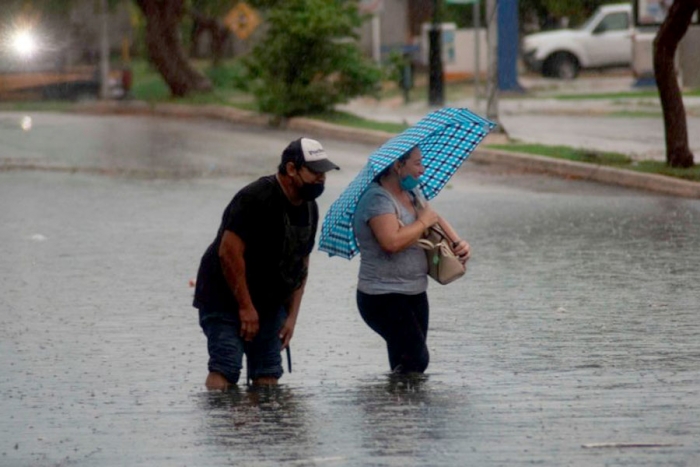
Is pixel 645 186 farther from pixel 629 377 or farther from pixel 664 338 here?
pixel 629 377

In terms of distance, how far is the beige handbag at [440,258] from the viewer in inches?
314

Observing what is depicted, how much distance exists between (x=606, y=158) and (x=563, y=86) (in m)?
18.5

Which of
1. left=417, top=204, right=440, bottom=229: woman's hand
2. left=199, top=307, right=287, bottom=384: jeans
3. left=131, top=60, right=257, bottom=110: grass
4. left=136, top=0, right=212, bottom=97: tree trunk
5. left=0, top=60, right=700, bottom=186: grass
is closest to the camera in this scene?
left=199, top=307, right=287, bottom=384: jeans

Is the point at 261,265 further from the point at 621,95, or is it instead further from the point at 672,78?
the point at 621,95

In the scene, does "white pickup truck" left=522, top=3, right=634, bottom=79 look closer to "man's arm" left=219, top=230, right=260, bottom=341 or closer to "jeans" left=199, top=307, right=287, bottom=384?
"jeans" left=199, top=307, right=287, bottom=384

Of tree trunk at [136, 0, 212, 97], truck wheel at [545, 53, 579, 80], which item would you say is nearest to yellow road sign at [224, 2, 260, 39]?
tree trunk at [136, 0, 212, 97]

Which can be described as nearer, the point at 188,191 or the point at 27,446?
the point at 27,446

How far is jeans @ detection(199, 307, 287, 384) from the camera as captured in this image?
7793mm

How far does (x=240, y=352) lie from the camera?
7.87 meters

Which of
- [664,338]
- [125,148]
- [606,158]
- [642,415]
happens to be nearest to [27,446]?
[642,415]

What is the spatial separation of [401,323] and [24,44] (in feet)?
113

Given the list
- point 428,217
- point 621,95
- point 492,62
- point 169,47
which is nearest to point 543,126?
point 492,62

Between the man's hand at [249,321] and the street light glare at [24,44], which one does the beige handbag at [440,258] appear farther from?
the street light glare at [24,44]

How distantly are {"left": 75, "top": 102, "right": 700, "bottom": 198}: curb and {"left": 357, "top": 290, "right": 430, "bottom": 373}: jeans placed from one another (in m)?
9.91
